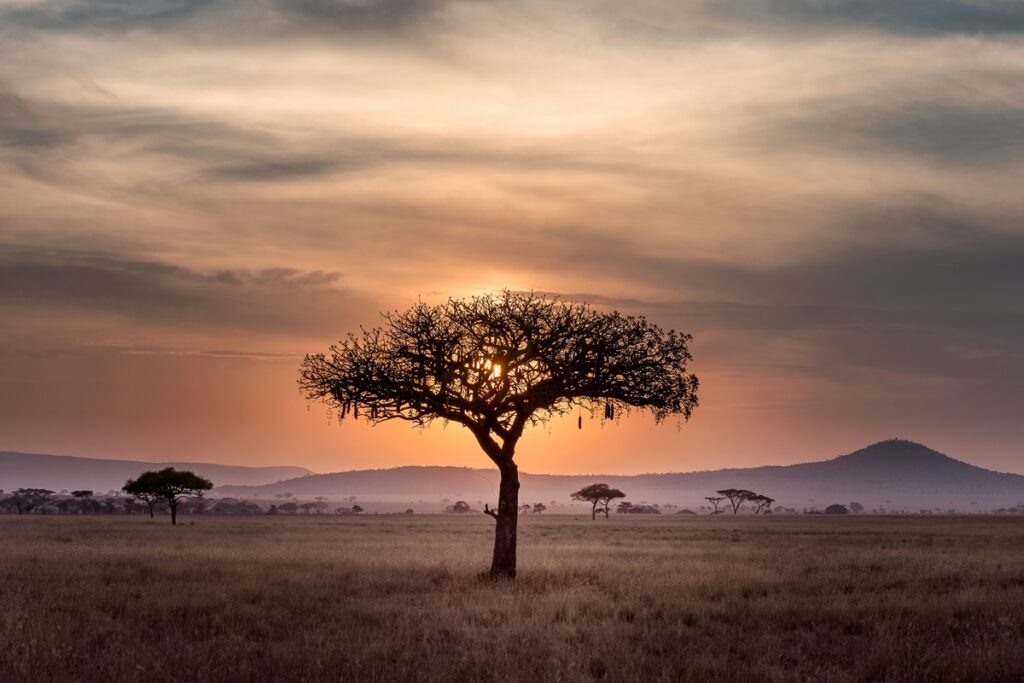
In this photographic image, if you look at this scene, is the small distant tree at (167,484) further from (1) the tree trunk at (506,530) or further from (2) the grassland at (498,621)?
(1) the tree trunk at (506,530)

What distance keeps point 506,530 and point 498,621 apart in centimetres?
1013

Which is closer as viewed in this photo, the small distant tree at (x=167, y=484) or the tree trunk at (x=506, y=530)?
the tree trunk at (x=506, y=530)

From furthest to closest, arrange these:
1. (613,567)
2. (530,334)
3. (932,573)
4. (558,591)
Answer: (613,567) < (932,573) < (530,334) < (558,591)

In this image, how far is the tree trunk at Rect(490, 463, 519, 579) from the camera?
101ft

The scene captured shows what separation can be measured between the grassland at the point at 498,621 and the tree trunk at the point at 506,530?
0.80 metres

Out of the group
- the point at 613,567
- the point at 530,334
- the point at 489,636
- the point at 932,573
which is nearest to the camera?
the point at 489,636

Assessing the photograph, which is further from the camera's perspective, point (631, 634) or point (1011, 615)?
point (1011, 615)

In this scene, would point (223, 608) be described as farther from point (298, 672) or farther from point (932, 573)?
point (932, 573)

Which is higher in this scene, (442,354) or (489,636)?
(442,354)

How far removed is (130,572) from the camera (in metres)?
30.7

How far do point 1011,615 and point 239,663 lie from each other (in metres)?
16.8

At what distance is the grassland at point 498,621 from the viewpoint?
1573cm

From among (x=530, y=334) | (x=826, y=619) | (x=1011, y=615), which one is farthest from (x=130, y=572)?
(x=1011, y=615)

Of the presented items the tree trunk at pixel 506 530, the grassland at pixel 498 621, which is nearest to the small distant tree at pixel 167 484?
the grassland at pixel 498 621
